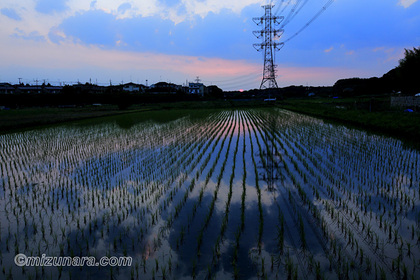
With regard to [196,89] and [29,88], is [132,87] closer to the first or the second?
[196,89]

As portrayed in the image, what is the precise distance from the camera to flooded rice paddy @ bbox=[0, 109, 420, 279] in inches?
114

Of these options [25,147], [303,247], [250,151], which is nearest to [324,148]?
[250,151]

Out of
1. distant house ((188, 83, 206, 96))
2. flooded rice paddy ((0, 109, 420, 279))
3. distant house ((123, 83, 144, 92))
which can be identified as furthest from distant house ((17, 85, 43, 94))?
flooded rice paddy ((0, 109, 420, 279))

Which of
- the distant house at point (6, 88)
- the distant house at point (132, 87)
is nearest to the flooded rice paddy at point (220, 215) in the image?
the distant house at point (6, 88)

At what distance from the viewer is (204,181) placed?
19.7 feet

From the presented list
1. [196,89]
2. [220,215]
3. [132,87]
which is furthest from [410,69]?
[196,89]

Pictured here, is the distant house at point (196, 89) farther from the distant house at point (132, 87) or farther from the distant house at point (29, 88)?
the distant house at point (29, 88)

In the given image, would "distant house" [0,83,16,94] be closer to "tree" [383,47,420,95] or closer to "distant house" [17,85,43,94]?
"distant house" [17,85,43,94]

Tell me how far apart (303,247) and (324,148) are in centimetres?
669

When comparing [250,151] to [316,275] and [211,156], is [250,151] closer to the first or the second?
[211,156]

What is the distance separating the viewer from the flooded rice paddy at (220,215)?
2885 millimetres

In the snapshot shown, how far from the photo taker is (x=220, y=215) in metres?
4.18

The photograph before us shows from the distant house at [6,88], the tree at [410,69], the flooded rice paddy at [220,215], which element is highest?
the distant house at [6,88]

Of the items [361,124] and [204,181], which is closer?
[204,181]
